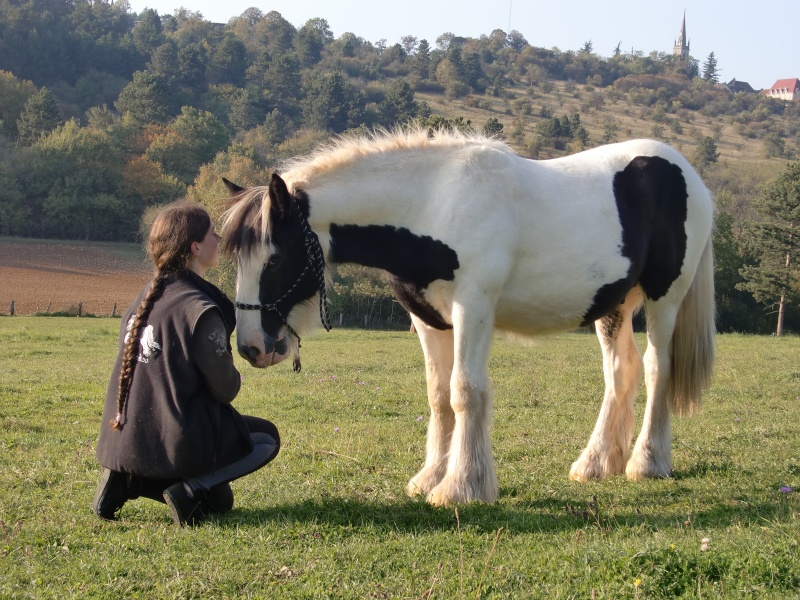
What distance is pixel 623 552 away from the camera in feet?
11.7

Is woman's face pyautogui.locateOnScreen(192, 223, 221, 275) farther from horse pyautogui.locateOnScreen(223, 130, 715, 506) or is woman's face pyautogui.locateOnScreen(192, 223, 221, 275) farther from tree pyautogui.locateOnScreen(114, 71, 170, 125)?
tree pyautogui.locateOnScreen(114, 71, 170, 125)

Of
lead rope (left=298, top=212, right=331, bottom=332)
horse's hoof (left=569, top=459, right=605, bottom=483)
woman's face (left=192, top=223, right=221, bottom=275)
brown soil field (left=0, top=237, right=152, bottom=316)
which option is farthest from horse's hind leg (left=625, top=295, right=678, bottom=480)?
brown soil field (left=0, top=237, right=152, bottom=316)

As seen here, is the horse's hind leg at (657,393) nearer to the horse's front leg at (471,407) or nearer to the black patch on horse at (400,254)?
the horse's front leg at (471,407)

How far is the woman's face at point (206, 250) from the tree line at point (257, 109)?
2.82 meters

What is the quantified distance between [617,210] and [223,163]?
2463 inches

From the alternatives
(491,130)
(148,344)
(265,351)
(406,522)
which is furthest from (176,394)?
(491,130)

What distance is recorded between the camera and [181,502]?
4293mm

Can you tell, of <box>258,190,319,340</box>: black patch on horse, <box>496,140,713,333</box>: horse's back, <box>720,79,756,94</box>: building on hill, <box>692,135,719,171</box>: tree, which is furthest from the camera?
<box>720,79,756,94</box>: building on hill

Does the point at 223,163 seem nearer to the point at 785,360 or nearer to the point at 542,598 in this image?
the point at 785,360

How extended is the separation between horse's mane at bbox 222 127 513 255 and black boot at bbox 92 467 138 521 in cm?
153

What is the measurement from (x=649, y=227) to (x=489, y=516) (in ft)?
8.84

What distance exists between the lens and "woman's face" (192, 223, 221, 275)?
446 cm

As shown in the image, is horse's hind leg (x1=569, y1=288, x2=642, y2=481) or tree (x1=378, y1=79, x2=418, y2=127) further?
tree (x1=378, y1=79, x2=418, y2=127)

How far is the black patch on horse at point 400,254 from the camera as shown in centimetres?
498
